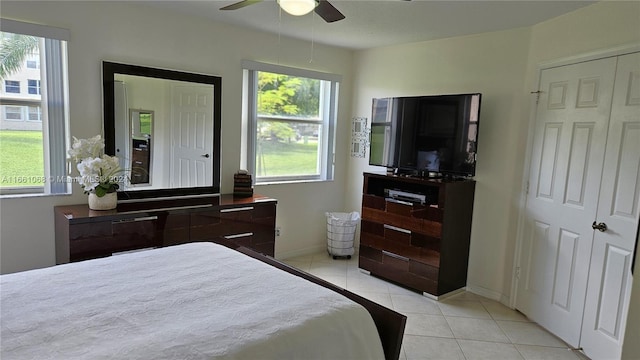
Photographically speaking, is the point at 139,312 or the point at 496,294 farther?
the point at 496,294

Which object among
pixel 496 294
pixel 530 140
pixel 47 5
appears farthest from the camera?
pixel 496 294

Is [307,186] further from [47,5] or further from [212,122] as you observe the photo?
[47,5]

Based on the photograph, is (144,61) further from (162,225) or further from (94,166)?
(162,225)

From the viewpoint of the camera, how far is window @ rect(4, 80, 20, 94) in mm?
2779

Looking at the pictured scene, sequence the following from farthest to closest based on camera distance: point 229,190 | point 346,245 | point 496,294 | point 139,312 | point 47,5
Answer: point 346,245
point 229,190
point 496,294
point 47,5
point 139,312

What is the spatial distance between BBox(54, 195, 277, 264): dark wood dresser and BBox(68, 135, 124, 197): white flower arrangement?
18 cm

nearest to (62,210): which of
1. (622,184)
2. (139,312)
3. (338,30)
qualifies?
(139,312)

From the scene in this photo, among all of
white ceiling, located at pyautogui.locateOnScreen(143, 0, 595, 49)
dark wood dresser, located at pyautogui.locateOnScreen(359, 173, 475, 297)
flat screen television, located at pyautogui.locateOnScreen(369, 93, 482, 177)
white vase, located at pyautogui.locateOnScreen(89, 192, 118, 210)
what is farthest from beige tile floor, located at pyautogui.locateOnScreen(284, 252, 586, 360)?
white ceiling, located at pyautogui.locateOnScreen(143, 0, 595, 49)

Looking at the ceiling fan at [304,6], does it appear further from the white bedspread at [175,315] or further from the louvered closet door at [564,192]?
the louvered closet door at [564,192]

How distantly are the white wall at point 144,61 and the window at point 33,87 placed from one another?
0.21m

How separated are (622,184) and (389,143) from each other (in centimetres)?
197

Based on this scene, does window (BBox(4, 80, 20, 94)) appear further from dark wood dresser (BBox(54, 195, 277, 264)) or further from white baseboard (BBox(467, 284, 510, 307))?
white baseboard (BBox(467, 284, 510, 307))

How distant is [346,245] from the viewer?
177 inches

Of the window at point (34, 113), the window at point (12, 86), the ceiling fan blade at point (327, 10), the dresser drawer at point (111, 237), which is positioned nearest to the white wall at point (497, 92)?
the ceiling fan blade at point (327, 10)
